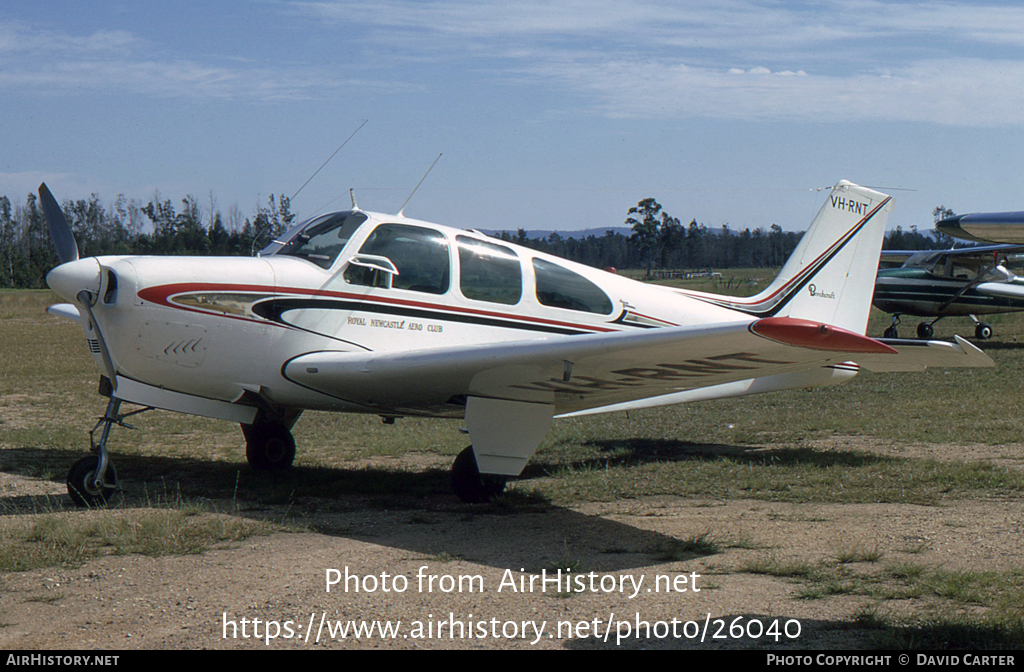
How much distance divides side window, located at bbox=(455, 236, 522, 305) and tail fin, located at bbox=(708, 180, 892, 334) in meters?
2.88

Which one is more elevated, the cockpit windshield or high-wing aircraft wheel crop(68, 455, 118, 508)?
the cockpit windshield

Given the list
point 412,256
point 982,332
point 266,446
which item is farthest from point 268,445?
point 982,332

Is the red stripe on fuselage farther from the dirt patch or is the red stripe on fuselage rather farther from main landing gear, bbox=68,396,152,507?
the dirt patch

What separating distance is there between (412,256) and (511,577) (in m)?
3.18

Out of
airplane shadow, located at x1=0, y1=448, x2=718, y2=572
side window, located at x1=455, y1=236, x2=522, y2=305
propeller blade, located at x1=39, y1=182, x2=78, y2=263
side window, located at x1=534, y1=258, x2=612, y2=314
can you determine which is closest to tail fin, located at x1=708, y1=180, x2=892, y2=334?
side window, located at x1=534, y1=258, x2=612, y2=314

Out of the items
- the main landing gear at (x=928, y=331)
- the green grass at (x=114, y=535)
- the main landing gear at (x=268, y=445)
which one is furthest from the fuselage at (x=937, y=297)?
the green grass at (x=114, y=535)

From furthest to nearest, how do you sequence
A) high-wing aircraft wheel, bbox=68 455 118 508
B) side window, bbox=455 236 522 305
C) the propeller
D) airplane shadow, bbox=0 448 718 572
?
side window, bbox=455 236 522 305 < high-wing aircraft wheel, bbox=68 455 118 508 < the propeller < airplane shadow, bbox=0 448 718 572

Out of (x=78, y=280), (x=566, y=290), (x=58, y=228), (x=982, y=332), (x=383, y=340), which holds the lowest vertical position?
(x=383, y=340)

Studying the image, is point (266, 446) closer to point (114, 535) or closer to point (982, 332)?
point (114, 535)

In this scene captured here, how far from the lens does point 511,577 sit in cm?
491

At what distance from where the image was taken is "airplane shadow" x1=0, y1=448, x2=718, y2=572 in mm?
5520

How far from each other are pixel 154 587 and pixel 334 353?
8.55 feet

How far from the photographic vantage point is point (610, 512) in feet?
22.1

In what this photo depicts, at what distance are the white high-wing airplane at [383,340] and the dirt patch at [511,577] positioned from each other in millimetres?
899
